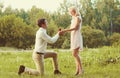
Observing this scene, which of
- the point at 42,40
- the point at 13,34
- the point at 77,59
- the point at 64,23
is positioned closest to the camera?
the point at 42,40

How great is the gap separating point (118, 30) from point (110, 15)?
1782 millimetres

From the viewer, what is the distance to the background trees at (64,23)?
26453mm

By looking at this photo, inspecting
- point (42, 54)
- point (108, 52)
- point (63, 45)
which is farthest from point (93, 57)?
point (63, 45)

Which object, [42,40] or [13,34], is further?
[13,34]

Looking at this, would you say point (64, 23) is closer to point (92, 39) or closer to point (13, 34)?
point (92, 39)

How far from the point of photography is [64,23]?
3697 cm

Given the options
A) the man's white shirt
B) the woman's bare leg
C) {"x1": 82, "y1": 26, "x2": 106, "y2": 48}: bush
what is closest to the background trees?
{"x1": 82, "y1": 26, "x2": 106, "y2": 48}: bush

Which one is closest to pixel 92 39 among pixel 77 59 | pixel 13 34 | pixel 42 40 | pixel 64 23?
pixel 13 34

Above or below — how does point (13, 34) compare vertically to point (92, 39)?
above

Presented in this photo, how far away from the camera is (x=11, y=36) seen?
1035 inches

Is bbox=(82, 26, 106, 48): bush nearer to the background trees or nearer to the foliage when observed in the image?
the background trees

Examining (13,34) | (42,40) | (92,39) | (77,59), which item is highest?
(13,34)

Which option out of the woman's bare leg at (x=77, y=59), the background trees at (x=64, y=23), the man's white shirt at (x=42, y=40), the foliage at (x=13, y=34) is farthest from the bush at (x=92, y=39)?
the man's white shirt at (x=42, y=40)

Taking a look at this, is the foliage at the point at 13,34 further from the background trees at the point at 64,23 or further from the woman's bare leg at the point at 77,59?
the woman's bare leg at the point at 77,59
